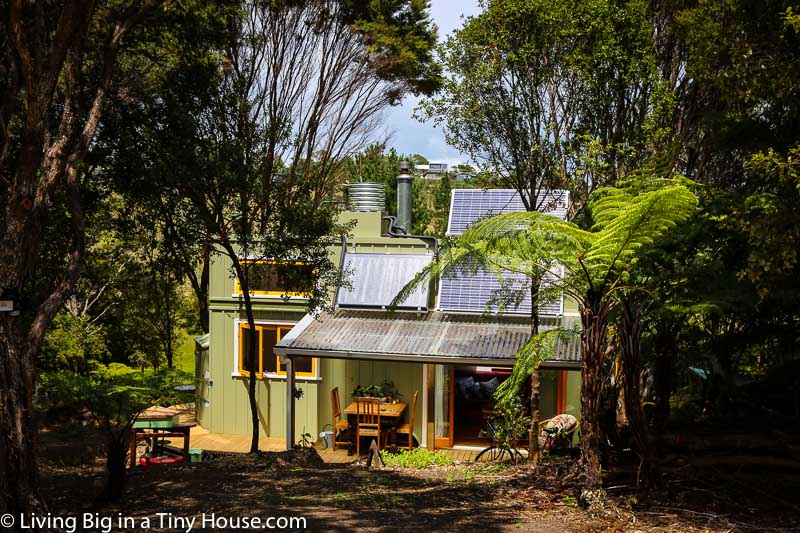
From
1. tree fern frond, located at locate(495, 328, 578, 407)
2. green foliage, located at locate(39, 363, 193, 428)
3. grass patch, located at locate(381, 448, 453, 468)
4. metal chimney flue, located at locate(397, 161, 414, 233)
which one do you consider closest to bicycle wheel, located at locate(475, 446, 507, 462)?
grass patch, located at locate(381, 448, 453, 468)

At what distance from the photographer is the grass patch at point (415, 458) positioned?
11923 mm

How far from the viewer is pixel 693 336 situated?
8.50 meters

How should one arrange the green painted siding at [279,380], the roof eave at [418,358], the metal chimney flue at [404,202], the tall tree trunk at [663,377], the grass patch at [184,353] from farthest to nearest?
the grass patch at [184,353] < the metal chimney flue at [404,202] < the green painted siding at [279,380] < the roof eave at [418,358] < the tall tree trunk at [663,377]

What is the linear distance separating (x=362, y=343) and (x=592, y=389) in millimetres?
6998

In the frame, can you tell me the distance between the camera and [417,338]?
44.2 ft

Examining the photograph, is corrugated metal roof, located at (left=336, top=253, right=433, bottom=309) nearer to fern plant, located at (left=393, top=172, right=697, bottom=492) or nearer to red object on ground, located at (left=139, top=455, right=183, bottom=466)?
red object on ground, located at (left=139, top=455, right=183, bottom=466)

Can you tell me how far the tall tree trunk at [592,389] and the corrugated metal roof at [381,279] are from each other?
26.6 ft

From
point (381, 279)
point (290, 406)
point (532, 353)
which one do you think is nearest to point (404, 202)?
point (381, 279)

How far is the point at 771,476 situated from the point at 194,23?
9036 millimetres

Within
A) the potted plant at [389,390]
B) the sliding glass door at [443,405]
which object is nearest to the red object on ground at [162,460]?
the potted plant at [389,390]

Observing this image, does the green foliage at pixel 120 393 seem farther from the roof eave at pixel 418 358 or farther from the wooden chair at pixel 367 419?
the wooden chair at pixel 367 419

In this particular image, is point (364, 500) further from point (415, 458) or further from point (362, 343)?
point (362, 343)

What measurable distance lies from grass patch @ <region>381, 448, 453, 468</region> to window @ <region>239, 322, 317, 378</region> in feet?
9.73

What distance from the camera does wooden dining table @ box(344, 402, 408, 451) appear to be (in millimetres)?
13688
